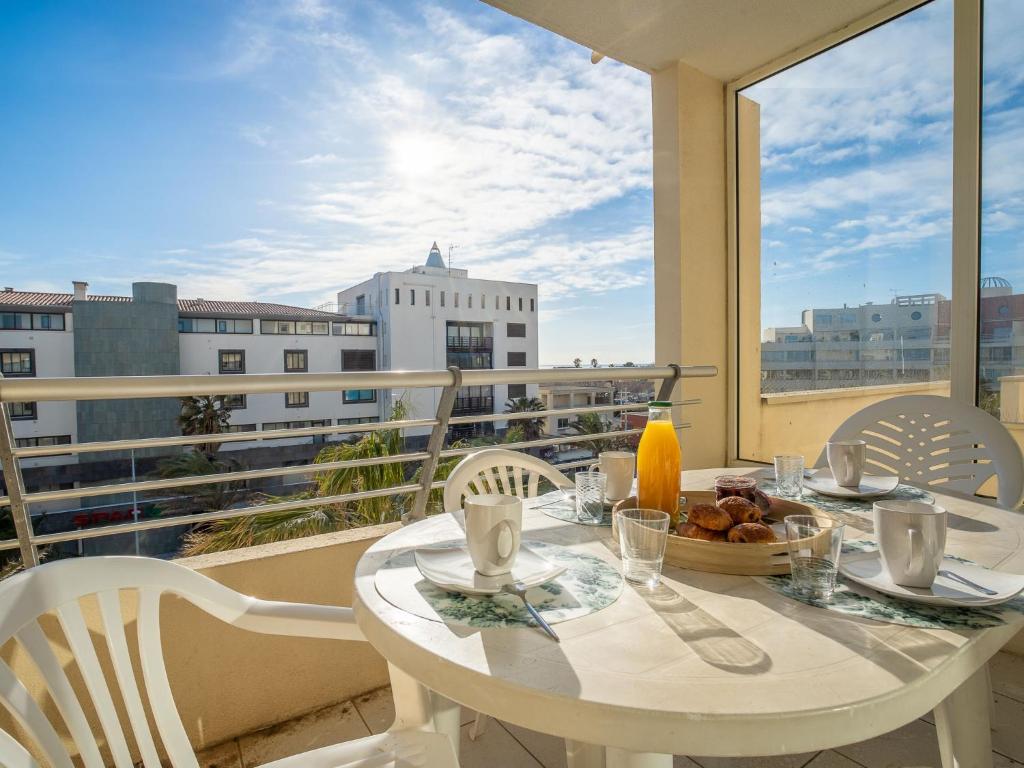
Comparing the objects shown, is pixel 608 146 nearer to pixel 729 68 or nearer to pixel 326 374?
pixel 729 68

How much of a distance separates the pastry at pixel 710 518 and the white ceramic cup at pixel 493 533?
1.00 feet

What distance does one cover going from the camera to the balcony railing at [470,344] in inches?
417

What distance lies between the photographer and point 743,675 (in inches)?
21.7

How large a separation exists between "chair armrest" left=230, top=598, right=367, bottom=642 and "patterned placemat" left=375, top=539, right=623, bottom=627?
89 mm

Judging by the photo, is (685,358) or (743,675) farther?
(685,358)

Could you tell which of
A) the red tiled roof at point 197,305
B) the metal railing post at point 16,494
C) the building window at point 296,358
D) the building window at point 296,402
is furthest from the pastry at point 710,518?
the building window at point 296,358

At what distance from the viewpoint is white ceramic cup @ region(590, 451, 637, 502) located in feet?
4.11

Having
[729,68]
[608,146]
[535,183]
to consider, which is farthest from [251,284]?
[729,68]

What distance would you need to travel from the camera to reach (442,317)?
428 inches

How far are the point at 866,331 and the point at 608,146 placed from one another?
403cm

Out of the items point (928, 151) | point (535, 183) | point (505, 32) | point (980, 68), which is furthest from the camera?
point (535, 183)

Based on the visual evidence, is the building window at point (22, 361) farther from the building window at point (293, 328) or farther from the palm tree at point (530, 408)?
the palm tree at point (530, 408)

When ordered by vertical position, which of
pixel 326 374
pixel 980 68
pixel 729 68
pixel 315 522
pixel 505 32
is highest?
pixel 505 32

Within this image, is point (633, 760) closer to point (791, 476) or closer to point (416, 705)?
point (416, 705)
